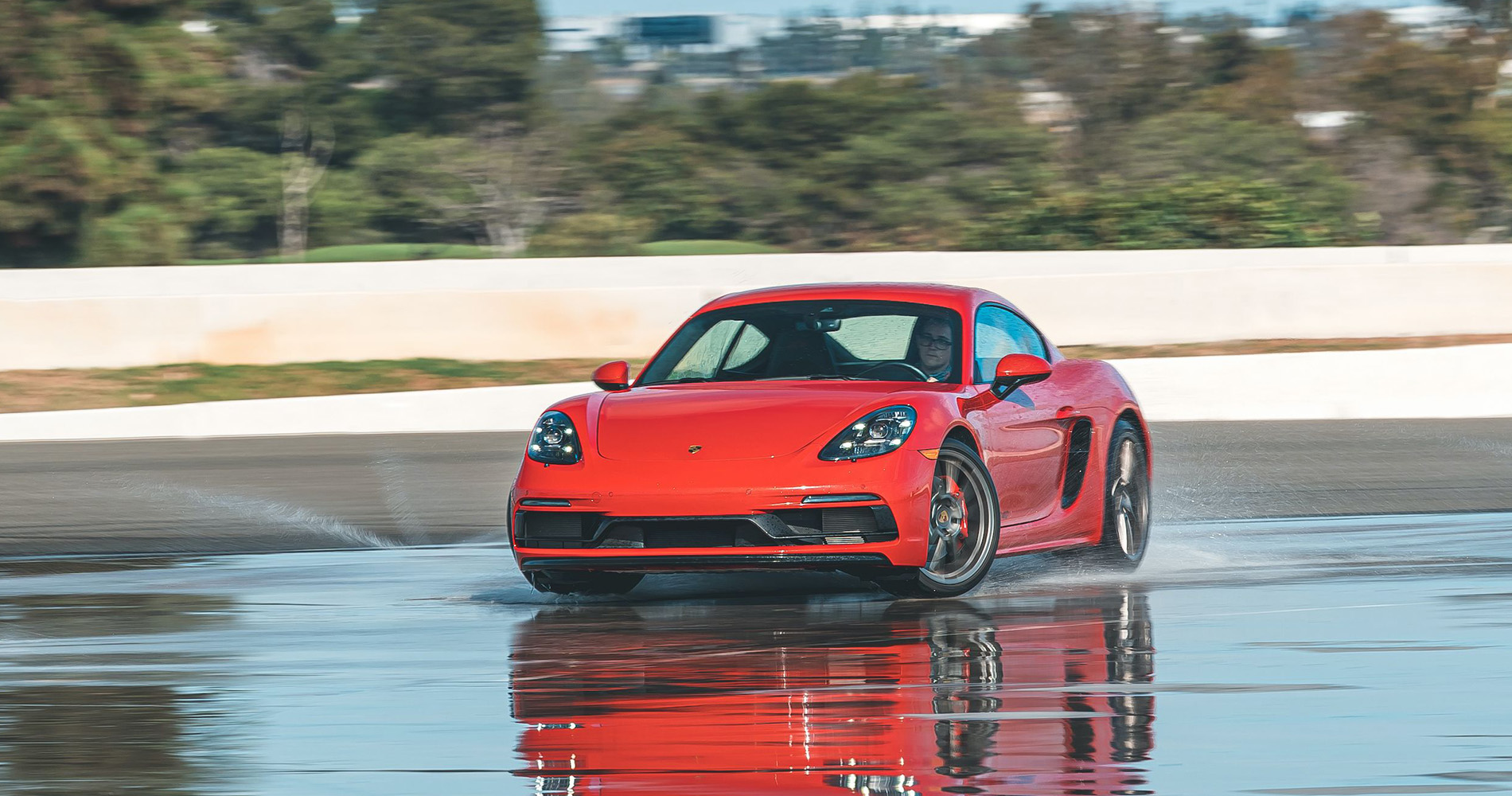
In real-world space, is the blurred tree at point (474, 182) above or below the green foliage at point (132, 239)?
below

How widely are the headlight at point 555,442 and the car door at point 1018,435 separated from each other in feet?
5.08

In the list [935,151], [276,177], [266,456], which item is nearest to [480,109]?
[276,177]

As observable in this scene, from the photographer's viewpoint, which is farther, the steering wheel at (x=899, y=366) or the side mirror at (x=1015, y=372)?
the steering wheel at (x=899, y=366)

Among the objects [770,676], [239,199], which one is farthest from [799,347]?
[239,199]

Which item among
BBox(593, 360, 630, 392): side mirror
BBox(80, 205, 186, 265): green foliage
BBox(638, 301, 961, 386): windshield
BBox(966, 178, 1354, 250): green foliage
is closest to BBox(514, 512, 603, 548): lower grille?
BBox(593, 360, 630, 392): side mirror

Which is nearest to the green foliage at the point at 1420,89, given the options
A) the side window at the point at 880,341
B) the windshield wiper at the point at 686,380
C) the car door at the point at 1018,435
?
the side window at the point at 880,341

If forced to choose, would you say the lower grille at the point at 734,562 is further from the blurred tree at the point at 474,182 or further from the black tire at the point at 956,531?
the blurred tree at the point at 474,182

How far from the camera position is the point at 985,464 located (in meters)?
9.48

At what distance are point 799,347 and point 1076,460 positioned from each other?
1295 millimetres

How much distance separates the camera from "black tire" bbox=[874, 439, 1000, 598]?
9.20m

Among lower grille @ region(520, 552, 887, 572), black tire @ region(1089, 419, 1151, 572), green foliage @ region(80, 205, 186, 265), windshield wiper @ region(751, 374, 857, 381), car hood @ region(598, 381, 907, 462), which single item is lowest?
green foliage @ region(80, 205, 186, 265)

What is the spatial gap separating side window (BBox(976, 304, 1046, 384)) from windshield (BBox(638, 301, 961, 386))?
138 millimetres

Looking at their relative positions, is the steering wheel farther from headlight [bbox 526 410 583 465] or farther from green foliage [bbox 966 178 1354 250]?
green foliage [bbox 966 178 1354 250]

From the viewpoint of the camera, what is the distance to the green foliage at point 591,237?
35219mm
